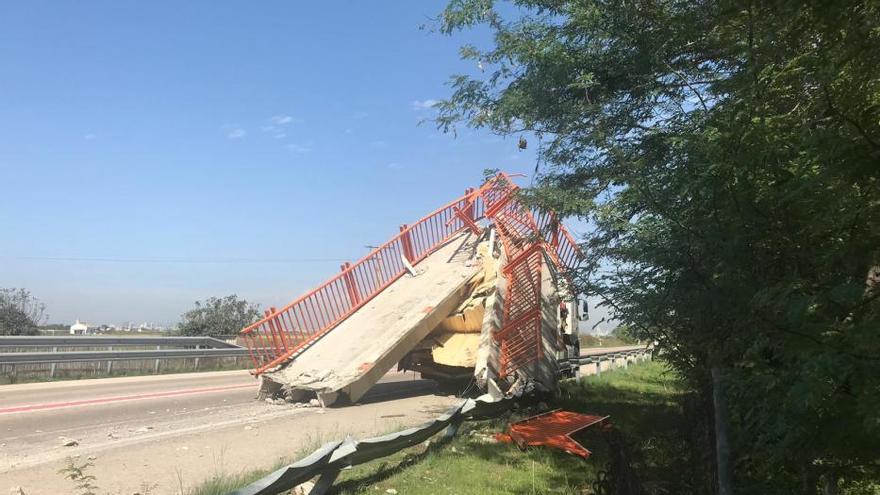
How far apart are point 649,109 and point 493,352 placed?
600cm

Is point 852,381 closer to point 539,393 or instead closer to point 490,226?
point 539,393

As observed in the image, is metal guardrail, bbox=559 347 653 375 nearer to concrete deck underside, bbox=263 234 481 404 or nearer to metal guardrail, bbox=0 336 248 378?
concrete deck underside, bbox=263 234 481 404

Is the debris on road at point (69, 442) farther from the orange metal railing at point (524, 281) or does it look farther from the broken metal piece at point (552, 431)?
the orange metal railing at point (524, 281)

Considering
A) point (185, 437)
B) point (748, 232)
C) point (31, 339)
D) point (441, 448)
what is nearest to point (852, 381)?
point (748, 232)

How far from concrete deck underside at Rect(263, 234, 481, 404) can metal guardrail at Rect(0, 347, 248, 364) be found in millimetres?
7980

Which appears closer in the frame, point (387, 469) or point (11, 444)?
point (387, 469)

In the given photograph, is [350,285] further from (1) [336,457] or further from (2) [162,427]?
(1) [336,457]

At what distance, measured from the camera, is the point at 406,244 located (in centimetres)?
1477

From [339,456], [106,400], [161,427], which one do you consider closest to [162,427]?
[161,427]

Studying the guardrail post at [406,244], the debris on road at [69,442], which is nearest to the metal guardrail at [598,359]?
the guardrail post at [406,244]

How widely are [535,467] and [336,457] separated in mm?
2591

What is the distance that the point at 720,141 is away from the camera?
117 inches

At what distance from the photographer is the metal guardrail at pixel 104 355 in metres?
15.6

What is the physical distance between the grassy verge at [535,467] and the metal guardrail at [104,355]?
1287 cm
